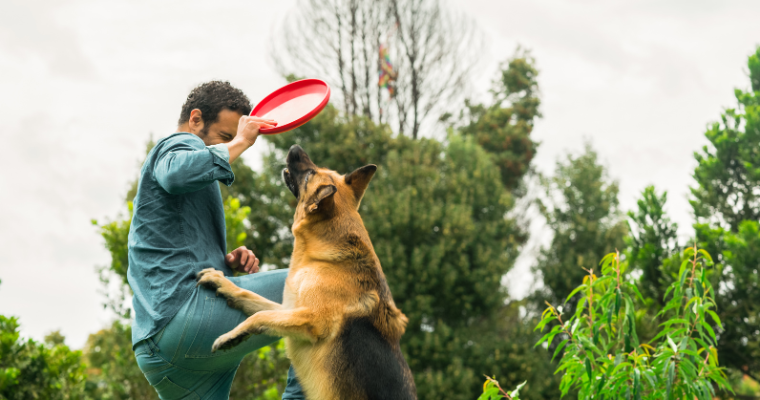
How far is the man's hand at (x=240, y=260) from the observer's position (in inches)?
128

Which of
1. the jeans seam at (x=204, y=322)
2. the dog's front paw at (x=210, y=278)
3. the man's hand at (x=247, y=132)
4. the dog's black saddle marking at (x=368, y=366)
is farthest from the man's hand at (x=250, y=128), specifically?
the dog's black saddle marking at (x=368, y=366)

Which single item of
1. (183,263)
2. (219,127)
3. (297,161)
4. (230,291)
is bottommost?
(230,291)

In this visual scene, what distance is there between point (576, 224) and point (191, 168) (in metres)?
19.7

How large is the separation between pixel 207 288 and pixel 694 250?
3270 mm

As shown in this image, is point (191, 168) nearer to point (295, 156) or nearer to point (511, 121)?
point (295, 156)

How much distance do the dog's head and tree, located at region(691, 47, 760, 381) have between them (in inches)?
365

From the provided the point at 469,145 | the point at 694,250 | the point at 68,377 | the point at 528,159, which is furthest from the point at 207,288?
the point at 528,159

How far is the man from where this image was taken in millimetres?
2662

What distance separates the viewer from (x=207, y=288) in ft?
9.37

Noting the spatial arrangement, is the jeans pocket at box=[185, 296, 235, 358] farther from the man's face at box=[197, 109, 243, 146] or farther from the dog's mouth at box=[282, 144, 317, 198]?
the dog's mouth at box=[282, 144, 317, 198]

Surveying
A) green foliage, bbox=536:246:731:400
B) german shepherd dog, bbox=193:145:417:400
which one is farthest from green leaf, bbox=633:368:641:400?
german shepherd dog, bbox=193:145:417:400

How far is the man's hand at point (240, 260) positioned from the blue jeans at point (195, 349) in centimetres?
19

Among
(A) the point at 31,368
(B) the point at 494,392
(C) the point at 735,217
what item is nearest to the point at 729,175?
(C) the point at 735,217

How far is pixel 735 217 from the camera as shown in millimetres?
12133
